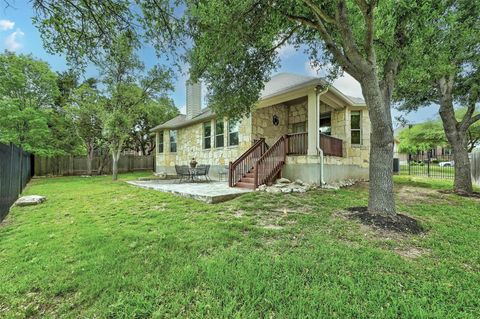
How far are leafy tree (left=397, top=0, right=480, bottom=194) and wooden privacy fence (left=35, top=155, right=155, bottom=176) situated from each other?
20.7 metres

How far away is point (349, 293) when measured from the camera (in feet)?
7.49

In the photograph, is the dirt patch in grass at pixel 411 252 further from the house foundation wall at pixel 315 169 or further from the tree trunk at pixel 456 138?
the tree trunk at pixel 456 138

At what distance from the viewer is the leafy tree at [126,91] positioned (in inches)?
506

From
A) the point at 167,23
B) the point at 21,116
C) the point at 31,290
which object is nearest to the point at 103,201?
the point at 31,290

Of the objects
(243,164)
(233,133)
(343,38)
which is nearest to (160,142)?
(233,133)

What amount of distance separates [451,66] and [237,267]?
8.60m

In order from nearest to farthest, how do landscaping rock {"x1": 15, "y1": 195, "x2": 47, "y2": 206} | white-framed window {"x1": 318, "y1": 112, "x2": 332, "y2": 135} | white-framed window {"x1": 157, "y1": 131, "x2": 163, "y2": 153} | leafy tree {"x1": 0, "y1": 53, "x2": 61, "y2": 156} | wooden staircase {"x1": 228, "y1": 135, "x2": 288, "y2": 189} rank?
landscaping rock {"x1": 15, "y1": 195, "x2": 47, "y2": 206} < wooden staircase {"x1": 228, "y1": 135, "x2": 288, "y2": 189} < white-framed window {"x1": 318, "y1": 112, "x2": 332, "y2": 135} < leafy tree {"x1": 0, "y1": 53, "x2": 61, "y2": 156} < white-framed window {"x1": 157, "y1": 131, "x2": 163, "y2": 153}

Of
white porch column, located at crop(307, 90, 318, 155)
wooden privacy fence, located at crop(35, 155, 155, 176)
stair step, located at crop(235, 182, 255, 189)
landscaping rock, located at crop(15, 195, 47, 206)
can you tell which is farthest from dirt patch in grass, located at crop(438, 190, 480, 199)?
wooden privacy fence, located at crop(35, 155, 155, 176)

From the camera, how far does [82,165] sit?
18.7m

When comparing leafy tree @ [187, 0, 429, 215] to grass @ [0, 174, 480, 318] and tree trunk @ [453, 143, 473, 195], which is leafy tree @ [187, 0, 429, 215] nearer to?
grass @ [0, 174, 480, 318]

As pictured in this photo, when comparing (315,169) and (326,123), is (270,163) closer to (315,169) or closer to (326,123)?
(315,169)

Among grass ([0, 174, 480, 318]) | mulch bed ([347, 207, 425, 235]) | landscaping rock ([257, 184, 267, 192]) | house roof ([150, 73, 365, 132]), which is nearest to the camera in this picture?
grass ([0, 174, 480, 318])

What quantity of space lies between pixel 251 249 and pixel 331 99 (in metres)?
8.42

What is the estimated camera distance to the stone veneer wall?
11.0m
